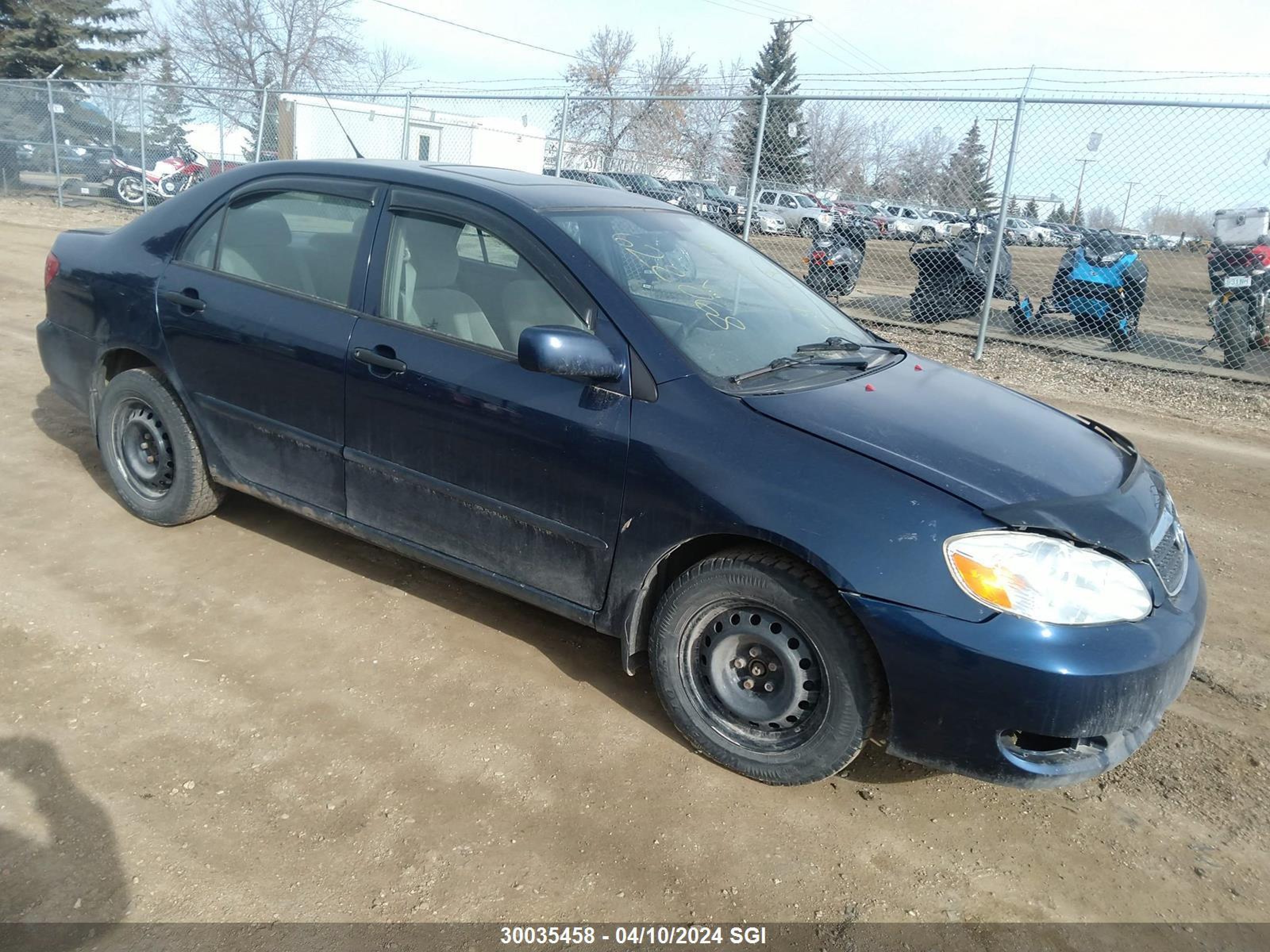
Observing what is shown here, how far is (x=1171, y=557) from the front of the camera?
288 centimetres

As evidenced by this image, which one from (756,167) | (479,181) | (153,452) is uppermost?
(756,167)

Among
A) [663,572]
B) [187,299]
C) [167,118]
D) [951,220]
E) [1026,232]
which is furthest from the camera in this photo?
[167,118]

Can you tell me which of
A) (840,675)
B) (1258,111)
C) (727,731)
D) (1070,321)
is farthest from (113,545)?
(1070,321)

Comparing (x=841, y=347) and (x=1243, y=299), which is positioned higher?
(x=1243, y=299)

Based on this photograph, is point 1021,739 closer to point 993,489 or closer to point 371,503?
point 993,489

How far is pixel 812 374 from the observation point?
3.25 metres

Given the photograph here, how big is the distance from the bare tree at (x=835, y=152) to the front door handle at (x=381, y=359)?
28.7 feet

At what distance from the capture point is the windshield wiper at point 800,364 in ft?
10.2

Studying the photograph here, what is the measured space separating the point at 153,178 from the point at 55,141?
1.77 metres

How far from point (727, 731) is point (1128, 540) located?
1.29 m

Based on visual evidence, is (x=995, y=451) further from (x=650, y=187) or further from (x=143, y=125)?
(x=143, y=125)

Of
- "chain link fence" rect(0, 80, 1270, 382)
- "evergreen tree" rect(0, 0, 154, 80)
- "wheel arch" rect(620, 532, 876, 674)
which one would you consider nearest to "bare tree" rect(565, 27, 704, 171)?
"chain link fence" rect(0, 80, 1270, 382)

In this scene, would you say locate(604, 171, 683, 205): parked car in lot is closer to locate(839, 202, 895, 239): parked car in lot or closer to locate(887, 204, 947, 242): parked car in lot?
locate(839, 202, 895, 239): parked car in lot

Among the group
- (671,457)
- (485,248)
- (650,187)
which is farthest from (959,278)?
(671,457)
